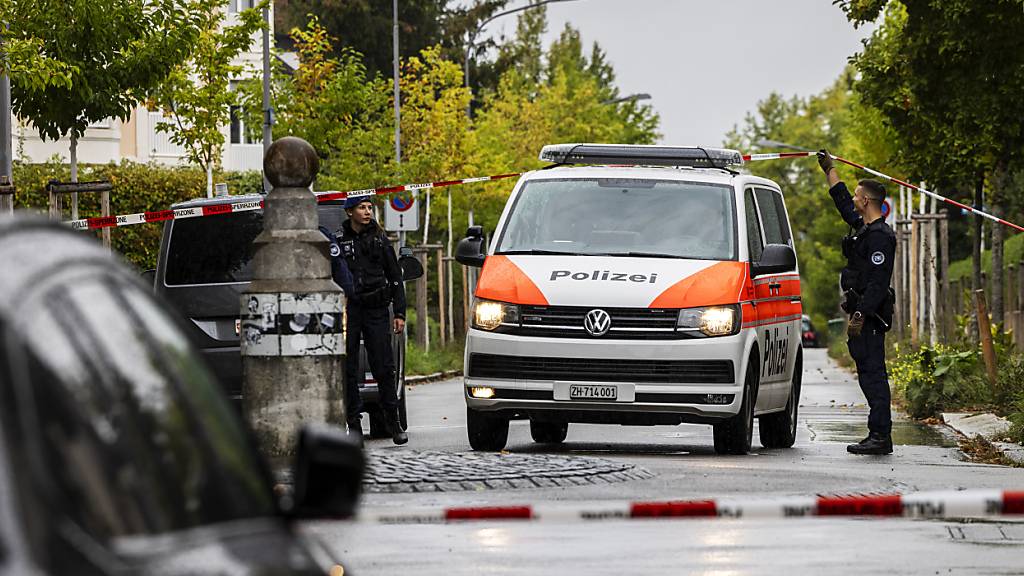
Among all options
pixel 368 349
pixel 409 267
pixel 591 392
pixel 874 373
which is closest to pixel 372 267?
pixel 368 349

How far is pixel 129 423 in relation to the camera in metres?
3.12

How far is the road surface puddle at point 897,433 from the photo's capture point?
1661 centimetres

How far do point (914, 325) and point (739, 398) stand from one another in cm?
2066

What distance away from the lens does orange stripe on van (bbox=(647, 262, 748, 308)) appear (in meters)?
14.0

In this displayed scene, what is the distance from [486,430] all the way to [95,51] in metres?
7.76

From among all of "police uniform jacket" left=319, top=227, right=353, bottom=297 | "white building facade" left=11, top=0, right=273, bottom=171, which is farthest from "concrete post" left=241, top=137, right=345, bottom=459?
"white building facade" left=11, top=0, right=273, bottom=171

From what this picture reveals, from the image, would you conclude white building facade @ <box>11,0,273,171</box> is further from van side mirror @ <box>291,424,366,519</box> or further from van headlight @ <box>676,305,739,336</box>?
van side mirror @ <box>291,424,366,519</box>

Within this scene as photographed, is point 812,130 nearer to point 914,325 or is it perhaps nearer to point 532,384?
point 914,325

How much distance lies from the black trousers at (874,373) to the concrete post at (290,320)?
4.21 metres

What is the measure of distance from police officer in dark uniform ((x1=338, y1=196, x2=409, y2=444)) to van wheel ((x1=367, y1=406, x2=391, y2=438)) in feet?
1.90

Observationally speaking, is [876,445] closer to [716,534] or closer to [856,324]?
[856,324]

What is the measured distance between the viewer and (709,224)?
589 inches

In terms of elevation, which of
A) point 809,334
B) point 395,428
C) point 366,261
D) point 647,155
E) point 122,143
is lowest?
point 809,334

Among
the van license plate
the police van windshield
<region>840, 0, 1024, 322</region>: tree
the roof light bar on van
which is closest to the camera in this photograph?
the van license plate
